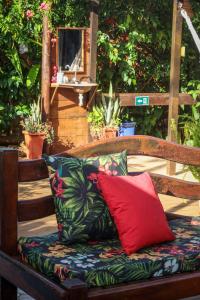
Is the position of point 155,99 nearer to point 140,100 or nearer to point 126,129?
point 140,100

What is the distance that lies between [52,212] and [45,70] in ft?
17.2

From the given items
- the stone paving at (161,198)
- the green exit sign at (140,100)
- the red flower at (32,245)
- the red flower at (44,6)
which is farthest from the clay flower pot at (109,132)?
the red flower at (32,245)

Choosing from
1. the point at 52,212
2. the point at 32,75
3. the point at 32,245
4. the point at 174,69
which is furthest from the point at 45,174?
the point at 32,75

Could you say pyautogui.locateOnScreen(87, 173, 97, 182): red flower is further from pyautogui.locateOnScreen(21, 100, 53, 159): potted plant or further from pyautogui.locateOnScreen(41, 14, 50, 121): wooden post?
pyautogui.locateOnScreen(41, 14, 50, 121): wooden post

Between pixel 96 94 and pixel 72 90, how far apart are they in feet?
1.30

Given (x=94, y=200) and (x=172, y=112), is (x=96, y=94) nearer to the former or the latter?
(x=172, y=112)

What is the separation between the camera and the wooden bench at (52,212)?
2.55 meters

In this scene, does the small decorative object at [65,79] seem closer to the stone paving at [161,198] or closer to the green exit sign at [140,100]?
the green exit sign at [140,100]

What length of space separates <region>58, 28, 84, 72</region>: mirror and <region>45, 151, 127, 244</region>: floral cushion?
17.6 ft

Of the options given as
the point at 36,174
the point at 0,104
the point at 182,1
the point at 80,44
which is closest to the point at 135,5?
the point at 80,44

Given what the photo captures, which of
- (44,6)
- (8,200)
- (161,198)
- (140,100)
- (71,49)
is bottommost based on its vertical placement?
(161,198)

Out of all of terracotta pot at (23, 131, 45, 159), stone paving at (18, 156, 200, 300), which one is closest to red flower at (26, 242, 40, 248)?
stone paving at (18, 156, 200, 300)

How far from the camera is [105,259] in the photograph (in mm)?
2781

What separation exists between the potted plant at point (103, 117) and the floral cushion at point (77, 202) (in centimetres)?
518
